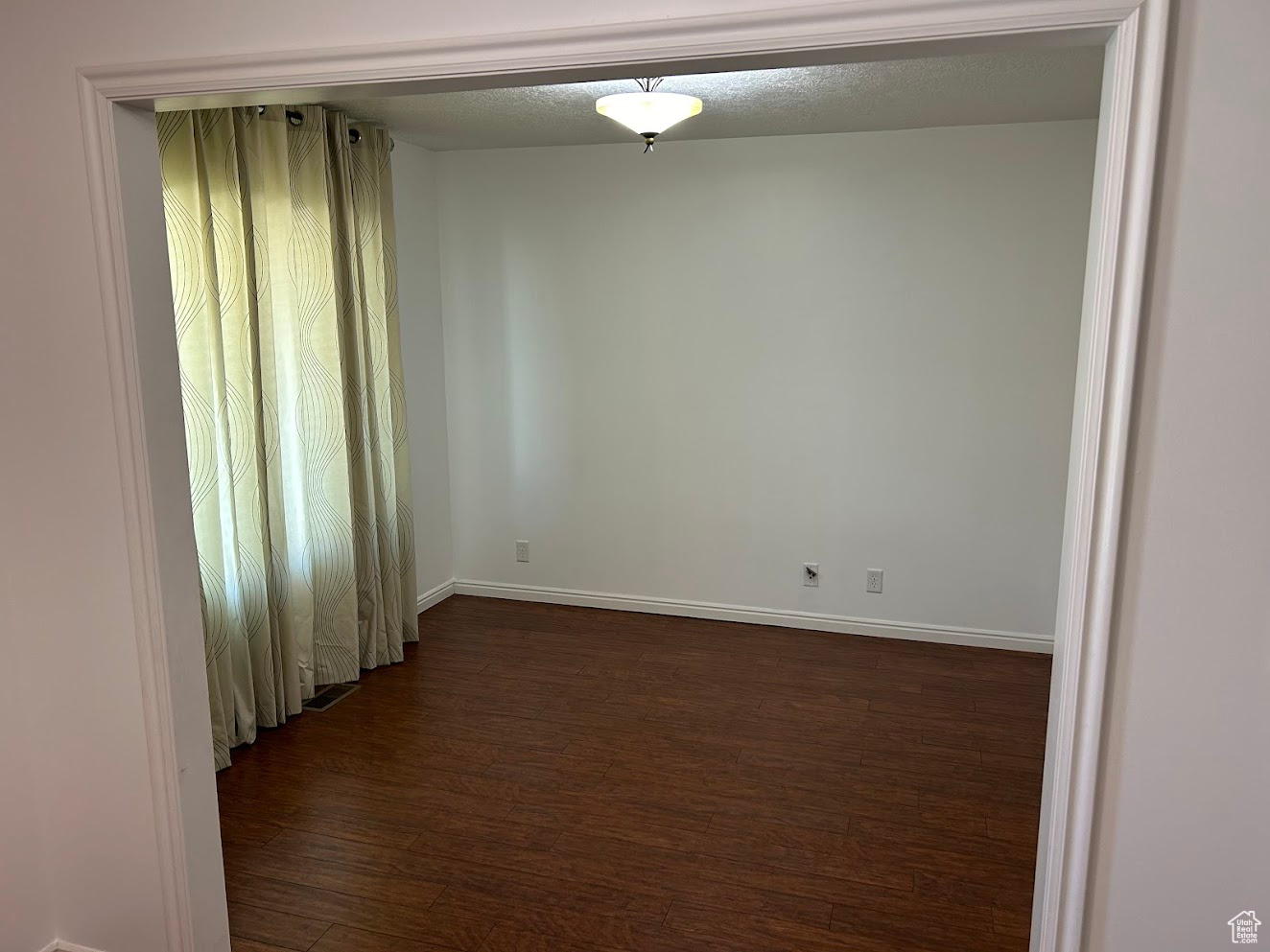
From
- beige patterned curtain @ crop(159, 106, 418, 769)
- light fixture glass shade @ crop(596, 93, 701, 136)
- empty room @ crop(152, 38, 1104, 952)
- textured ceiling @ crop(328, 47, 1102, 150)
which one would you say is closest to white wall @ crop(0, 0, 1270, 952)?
empty room @ crop(152, 38, 1104, 952)

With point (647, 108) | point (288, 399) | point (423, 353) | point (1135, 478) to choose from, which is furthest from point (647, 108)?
point (1135, 478)

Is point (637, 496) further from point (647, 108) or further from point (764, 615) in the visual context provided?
point (647, 108)

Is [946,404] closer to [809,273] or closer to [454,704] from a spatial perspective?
[809,273]

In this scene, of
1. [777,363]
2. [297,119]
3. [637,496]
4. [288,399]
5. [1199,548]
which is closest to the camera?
[1199,548]

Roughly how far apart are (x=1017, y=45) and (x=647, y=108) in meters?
1.93

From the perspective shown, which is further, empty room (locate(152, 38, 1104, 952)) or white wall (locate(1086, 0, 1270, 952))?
empty room (locate(152, 38, 1104, 952))

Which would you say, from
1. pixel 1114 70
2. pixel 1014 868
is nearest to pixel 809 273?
pixel 1014 868

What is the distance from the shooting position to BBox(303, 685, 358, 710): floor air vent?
13.2 feet

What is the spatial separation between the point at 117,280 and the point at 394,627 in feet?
8.94

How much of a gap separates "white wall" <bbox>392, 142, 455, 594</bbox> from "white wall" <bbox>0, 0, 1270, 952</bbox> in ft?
8.85

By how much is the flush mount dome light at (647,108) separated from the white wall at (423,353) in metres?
1.76

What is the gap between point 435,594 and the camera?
5.33 metres

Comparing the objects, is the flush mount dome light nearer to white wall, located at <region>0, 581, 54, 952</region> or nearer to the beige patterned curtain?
the beige patterned curtain

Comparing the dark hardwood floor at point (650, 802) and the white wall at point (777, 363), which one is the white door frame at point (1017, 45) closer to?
the dark hardwood floor at point (650, 802)
